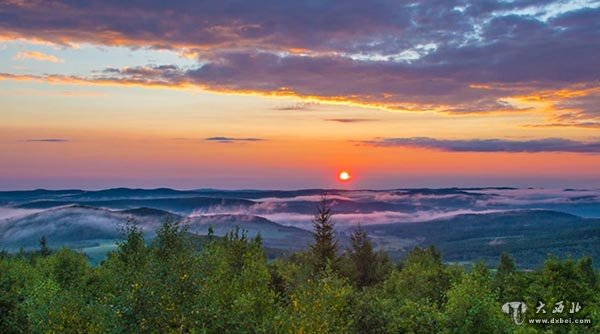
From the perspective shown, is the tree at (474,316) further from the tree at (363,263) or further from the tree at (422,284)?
the tree at (363,263)

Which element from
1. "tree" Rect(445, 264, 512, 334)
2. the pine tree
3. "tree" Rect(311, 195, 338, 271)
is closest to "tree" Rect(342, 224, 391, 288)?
the pine tree

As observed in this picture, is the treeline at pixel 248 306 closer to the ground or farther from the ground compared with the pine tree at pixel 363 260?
farther from the ground

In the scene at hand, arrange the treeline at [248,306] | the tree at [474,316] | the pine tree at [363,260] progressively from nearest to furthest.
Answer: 1. the treeline at [248,306]
2. the tree at [474,316]
3. the pine tree at [363,260]

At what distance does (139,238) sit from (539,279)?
58908 mm

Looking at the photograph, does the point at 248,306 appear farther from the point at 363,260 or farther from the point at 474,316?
the point at 363,260

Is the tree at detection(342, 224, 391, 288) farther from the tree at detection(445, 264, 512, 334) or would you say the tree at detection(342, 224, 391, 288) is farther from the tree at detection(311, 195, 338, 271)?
the tree at detection(445, 264, 512, 334)

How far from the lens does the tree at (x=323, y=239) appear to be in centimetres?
10440

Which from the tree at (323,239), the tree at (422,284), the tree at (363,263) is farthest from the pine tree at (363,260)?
the tree at (422,284)

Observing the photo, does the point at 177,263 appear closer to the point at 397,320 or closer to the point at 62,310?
the point at 62,310

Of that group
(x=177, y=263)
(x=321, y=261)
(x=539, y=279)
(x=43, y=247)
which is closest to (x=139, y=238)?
(x=321, y=261)

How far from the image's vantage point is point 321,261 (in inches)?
4058

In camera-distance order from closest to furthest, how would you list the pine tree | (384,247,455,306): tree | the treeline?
the treeline
(384,247,455,306): tree
the pine tree

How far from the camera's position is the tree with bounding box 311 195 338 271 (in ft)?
343

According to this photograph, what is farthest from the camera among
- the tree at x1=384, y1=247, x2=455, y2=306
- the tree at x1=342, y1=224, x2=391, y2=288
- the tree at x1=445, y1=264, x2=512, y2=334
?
the tree at x1=342, y1=224, x2=391, y2=288
